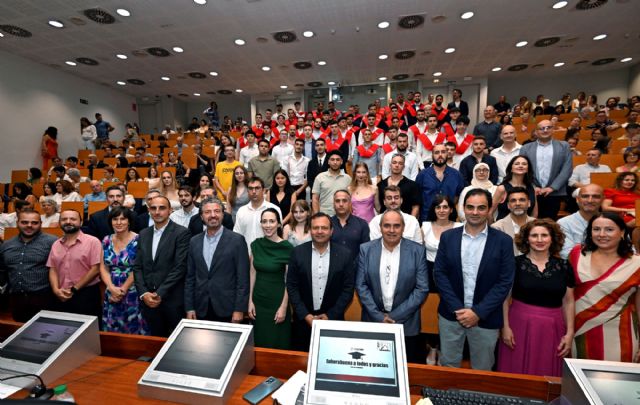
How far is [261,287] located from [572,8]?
8.73 metres

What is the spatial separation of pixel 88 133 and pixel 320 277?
11667 millimetres

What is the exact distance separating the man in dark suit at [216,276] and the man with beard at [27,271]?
1397mm

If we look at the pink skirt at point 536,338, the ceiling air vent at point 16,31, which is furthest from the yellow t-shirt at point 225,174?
the ceiling air vent at point 16,31

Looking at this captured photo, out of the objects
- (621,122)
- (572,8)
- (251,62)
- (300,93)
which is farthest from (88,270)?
(300,93)

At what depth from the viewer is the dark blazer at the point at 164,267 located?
2.34m

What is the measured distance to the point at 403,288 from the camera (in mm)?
2127

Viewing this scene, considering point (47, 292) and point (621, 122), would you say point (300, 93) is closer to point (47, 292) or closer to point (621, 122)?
point (621, 122)

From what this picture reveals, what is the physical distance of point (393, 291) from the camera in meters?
2.17

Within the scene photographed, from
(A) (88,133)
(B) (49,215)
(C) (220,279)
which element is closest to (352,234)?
(C) (220,279)

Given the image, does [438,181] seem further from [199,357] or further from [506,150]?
[199,357]

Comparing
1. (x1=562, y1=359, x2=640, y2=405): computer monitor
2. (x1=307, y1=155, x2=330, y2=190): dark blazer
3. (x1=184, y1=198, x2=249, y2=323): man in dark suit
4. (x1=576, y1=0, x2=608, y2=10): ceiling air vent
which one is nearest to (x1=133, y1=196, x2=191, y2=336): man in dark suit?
(x1=184, y1=198, x2=249, y2=323): man in dark suit

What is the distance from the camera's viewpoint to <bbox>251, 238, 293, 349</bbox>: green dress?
2.38 m

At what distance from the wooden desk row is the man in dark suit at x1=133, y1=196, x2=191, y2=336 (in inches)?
35.6

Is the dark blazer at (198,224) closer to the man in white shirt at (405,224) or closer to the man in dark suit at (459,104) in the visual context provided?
the man in white shirt at (405,224)
